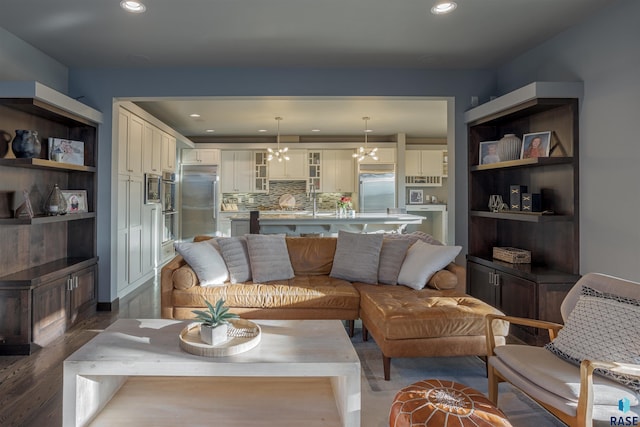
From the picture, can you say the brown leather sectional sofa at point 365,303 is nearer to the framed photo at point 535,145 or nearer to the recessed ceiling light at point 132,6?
the framed photo at point 535,145

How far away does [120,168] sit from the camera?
15.3 ft

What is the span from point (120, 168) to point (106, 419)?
11.4 feet

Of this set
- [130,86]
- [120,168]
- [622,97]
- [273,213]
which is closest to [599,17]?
[622,97]

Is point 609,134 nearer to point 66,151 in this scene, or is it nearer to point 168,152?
point 66,151

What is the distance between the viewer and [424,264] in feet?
11.3

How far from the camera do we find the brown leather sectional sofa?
2.64m

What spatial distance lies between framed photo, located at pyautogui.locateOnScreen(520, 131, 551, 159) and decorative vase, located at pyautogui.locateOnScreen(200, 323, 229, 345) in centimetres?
307

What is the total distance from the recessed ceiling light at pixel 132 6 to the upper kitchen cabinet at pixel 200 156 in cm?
536

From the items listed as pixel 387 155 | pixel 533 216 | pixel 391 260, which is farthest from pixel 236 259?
pixel 387 155

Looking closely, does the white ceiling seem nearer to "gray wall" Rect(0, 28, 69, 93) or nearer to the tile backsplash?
"gray wall" Rect(0, 28, 69, 93)

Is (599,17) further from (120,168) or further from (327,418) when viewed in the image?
(120,168)

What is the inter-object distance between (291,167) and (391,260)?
5188 mm

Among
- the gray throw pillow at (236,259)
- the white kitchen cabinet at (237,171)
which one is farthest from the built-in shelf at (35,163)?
the white kitchen cabinet at (237,171)

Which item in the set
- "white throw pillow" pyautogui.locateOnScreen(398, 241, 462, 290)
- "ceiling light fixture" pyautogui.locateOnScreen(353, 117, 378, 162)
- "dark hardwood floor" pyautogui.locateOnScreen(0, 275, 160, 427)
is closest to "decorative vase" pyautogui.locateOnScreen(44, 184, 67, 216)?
"dark hardwood floor" pyautogui.locateOnScreen(0, 275, 160, 427)
